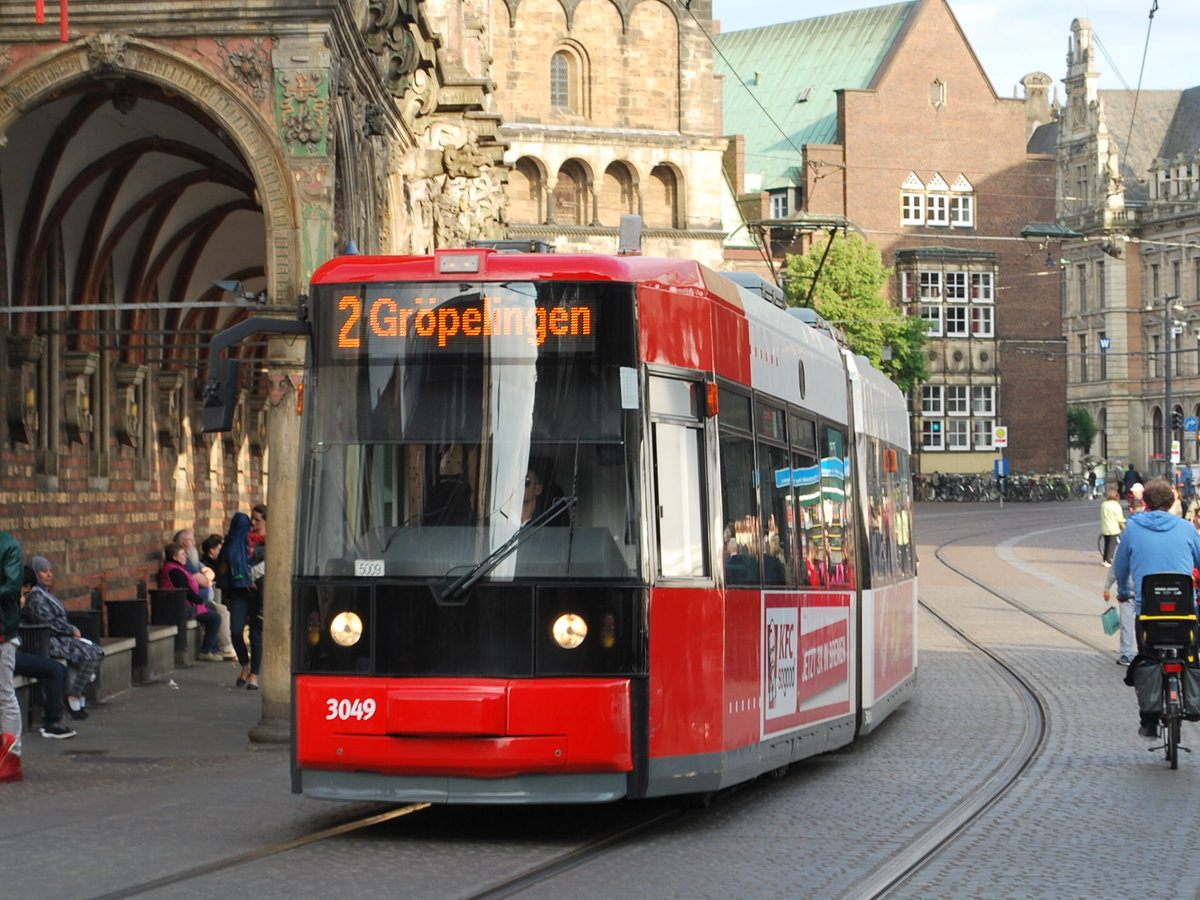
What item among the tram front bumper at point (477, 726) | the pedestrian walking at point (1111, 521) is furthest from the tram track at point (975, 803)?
the pedestrian walking at point (1111, 521)

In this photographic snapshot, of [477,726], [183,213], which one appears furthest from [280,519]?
[183,213]

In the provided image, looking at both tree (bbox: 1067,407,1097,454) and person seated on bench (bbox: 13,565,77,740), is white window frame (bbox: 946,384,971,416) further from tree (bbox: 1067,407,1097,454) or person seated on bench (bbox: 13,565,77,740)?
person seated on bench (bbox: 13,565,77,740)

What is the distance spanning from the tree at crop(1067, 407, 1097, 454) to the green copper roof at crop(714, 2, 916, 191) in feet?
81.8

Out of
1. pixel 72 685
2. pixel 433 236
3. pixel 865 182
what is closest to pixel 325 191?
pixel 72 685

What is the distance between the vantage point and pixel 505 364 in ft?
31.7

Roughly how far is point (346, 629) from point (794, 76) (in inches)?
3246

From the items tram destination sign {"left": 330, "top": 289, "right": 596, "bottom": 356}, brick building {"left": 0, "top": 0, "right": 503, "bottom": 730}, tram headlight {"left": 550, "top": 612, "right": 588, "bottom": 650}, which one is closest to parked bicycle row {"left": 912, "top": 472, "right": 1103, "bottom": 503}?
brick building {"left": 0, "top": 0, "right": 503, "bottom": 730}

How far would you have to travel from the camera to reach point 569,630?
31.0ft

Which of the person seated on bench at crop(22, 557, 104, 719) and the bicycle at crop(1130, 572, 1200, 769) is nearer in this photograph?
the bicycle at crop(1130, 572, 1200, 769)

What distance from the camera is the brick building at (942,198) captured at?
83.1 meters

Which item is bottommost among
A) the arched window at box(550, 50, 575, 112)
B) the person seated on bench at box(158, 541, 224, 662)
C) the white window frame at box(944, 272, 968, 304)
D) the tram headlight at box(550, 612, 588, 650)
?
the person seated on bench at box(158, 541, 224, 662)

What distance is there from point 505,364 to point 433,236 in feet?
56.8

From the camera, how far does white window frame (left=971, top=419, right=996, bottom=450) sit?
86000mm

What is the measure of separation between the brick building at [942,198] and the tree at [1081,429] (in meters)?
17.2
